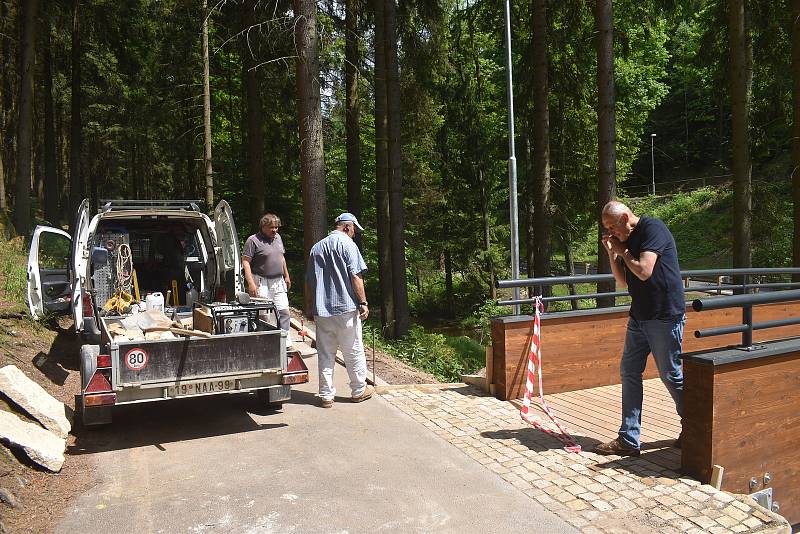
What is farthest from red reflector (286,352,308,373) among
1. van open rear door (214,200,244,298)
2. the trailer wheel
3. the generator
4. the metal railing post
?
the metal railing post

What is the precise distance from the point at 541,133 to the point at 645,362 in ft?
40.3

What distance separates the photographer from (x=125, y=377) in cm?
589

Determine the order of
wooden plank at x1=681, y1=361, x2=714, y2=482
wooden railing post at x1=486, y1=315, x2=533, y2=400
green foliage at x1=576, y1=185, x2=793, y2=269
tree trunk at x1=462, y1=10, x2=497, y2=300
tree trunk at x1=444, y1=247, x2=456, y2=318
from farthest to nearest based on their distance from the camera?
tree trunk at x1=444, y1=247, x2=456, y2=318
tree trunk at x1=462, y1=10, x2=497, y2=300
green foliage at x1=576, y1=185, x2=793, y2=269
wooden railing post at x1=486, y1=315, x2=533, y2=400
wooden plank at x1=681, y1=361, x2=714, y2=482

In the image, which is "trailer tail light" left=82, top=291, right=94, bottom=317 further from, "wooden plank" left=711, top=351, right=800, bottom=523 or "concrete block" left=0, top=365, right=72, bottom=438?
"wooden plank" left=711, top=351, right=800, bottom=523

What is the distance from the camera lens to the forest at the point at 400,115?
1441cm

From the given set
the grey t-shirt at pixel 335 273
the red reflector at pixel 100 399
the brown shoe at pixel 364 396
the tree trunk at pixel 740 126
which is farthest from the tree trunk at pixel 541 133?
the red reflector at pixel 100 399

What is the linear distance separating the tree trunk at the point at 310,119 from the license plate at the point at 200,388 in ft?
12.7

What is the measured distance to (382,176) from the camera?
17.2 metres

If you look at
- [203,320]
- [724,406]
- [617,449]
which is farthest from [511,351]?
[203,320]

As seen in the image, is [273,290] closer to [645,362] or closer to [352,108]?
[645,362]

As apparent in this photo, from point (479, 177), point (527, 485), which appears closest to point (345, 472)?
point (527, 485)

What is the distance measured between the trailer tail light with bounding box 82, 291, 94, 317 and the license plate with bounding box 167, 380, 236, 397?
223 cm

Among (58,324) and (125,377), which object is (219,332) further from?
(58,324)

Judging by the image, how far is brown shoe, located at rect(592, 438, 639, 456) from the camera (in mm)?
5688
